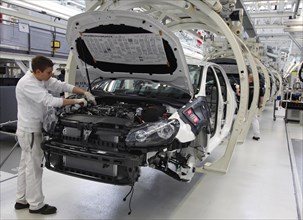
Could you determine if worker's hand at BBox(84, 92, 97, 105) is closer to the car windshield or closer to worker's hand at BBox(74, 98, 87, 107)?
worker's hand at BBox(74, 98, 87, 107)

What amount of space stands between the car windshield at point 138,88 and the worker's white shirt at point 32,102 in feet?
3.07

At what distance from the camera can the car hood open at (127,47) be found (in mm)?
2713

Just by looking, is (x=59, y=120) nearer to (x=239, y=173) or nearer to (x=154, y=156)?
(x=154, y=156)

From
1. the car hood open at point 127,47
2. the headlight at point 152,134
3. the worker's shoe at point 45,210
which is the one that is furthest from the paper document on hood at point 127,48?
the worker's shoe at point 45,210

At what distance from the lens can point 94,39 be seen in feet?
10.2

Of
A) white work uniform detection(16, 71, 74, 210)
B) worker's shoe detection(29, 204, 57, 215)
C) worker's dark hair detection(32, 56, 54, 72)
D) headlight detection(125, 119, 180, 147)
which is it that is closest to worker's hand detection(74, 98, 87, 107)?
white work uniform detection(16, 71, 74, 210)

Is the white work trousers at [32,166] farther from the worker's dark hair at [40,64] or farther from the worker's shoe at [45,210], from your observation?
the worker's dark hair at [40,64]

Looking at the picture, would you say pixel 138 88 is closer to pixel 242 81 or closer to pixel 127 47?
pixel 127 47

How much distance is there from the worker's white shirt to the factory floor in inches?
37.3

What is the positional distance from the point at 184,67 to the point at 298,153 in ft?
13.5

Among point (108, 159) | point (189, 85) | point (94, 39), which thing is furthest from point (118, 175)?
point (94, 39)

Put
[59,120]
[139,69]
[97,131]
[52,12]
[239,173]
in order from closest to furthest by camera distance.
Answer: [97,131] → [59,120] → [139,69] → [239,173] → [52,12]

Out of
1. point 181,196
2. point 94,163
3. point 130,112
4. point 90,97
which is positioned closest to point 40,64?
point 90,97

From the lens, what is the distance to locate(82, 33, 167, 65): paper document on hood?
9.44ft
